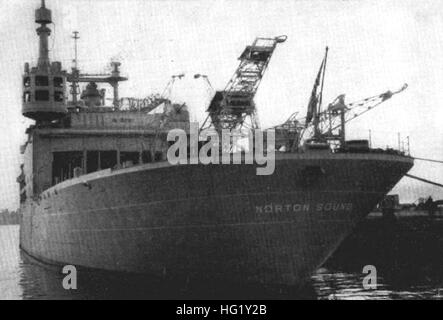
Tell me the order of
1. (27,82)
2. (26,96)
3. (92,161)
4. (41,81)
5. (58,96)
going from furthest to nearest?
(26,96)
(27,82)
(58,96)
(41,81)
(92,161)

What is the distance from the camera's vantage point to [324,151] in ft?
58.1

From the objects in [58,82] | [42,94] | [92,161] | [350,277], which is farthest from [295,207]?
[58,82]

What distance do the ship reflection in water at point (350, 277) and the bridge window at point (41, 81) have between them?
10.3 m

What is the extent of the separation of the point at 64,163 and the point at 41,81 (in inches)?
191

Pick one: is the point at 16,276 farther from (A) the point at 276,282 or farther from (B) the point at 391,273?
(B) the point at 391,273

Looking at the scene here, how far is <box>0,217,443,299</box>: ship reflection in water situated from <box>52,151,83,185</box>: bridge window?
5.21 metres

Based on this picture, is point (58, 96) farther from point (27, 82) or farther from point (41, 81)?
point (27, 82)

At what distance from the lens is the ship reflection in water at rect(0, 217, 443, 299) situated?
18.4m

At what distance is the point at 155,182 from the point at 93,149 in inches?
498

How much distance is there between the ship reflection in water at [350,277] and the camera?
18.4 m

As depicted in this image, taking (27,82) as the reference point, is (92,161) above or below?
below

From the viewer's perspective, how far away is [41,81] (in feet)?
104

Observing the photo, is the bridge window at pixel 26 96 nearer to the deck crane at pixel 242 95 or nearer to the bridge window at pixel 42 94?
the bridge window at pixel 42 94
